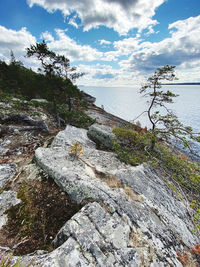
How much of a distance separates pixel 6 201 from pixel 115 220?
3.84 meters

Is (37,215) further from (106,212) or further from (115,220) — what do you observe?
(115,220)

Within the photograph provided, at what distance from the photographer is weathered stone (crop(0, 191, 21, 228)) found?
12.3 ft

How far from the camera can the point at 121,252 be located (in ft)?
9.76

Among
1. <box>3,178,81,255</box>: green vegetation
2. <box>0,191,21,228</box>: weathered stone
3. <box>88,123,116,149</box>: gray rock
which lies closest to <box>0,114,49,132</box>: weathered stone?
<box>88,123,116,149</box>: gray rock

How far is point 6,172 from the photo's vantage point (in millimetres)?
5699

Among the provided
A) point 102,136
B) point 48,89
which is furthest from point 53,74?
point 102,136

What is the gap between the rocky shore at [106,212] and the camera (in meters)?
2.83

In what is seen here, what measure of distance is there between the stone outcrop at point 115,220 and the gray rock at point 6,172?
1.25m

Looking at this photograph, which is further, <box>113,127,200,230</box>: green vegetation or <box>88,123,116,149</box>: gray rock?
<box>88,123,116,149</box>: gray rock

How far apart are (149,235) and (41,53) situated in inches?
667

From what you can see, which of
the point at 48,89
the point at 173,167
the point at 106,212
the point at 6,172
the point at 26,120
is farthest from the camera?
the point at 48,89

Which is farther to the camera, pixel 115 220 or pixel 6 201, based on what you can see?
pixel 6 201

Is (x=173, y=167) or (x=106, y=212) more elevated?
(x=106, y=212)

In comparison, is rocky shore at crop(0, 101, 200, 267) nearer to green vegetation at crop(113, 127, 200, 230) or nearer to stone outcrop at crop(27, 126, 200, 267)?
stone outcrop at crop(27, 126, 200, 267)
